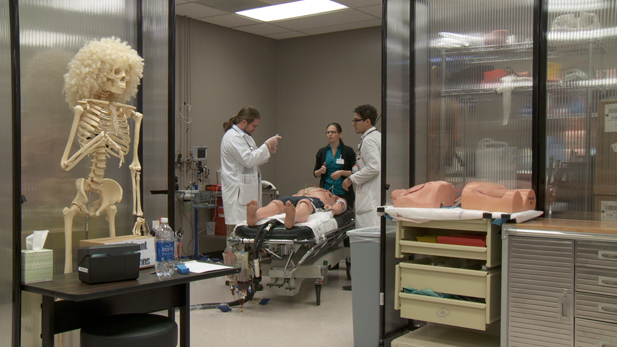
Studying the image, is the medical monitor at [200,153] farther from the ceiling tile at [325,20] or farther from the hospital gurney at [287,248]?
the hospital gurney at [287,248]

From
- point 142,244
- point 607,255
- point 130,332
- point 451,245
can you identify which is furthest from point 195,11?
point 607,255

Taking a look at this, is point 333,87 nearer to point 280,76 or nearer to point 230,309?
point 280,76

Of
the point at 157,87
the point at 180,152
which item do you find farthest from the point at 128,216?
the point at 180,152

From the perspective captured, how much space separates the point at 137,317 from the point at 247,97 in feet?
17.7

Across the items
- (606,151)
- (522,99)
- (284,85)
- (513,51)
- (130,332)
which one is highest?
(284,85)

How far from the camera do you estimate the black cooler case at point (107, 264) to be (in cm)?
234

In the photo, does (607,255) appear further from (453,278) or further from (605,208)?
(453,278)

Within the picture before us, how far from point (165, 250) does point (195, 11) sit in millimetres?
4468

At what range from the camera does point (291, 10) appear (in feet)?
21.5

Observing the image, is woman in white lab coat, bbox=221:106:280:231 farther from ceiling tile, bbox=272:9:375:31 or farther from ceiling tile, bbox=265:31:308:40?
ceiling tile, bbox=265:31:308:40

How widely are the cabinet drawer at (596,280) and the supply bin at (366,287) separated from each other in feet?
4.00

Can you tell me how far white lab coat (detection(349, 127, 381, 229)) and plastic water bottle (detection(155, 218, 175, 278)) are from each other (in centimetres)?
260

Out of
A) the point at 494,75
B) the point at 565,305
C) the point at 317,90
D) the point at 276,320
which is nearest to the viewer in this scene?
the point at 565,305

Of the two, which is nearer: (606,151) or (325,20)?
(606,151)
